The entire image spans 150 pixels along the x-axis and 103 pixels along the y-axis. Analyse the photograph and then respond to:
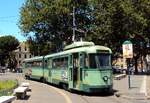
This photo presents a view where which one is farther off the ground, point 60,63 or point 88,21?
point 88,21

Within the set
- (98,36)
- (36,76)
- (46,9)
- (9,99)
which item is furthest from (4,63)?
(9,99)

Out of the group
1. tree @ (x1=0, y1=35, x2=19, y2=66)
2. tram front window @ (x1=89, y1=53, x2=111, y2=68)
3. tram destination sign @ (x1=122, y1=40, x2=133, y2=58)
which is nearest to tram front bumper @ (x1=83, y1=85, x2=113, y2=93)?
tram front window @ (x1=89, y1=53, x2=111, y2=68)

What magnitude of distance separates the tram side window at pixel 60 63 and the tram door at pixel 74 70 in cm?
161

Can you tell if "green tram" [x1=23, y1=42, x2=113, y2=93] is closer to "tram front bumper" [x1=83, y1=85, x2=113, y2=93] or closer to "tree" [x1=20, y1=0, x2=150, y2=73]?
"tram front bumper" [x1=83, y1=85, x2=113, y2=93]

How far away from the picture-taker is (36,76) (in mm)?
49719

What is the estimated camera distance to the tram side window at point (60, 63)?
105 ft

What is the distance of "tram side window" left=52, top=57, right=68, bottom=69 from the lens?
31920mm

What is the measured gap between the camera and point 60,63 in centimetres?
3422

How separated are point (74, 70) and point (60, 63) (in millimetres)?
4977

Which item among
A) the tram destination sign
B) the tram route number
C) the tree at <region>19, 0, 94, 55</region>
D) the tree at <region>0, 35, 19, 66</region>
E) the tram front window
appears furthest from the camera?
the tree at <region>0, 35, 19, 66</region>

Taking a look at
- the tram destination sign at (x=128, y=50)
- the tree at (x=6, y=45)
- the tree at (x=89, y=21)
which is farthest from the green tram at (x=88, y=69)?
the tree at (x=6, y=45)

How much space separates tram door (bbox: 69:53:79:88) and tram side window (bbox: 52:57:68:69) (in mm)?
1613

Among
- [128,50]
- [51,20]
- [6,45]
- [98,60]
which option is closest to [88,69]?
[98,60]

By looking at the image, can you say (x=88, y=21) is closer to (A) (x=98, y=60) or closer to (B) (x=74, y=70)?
(B) (x=74, y=70)
